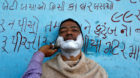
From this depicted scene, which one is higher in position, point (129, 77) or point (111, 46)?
point (111, 46)

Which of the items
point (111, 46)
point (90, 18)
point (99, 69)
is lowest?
point (99, 69)

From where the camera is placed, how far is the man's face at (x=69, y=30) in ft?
5.89

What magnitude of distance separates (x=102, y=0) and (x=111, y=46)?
623 millimetres

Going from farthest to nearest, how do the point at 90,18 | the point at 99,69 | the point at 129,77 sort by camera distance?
the point at 90,18 < the point at 129,77 < the point at 99,69

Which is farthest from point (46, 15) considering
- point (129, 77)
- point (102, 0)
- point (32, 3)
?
point (129, 77)

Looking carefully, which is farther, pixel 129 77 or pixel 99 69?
pixel 129 77

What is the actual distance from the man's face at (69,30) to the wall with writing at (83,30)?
31 centimetres

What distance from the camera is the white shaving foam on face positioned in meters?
1.73

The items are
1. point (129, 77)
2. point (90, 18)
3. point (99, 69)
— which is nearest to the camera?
point (99, 69)

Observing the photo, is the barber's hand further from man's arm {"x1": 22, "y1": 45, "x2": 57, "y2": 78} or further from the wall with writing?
the wall with writing

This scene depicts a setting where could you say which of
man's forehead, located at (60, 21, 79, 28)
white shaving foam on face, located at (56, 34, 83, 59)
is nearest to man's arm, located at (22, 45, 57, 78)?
white shaving foam on face, located at (56, 34, 83, 59)

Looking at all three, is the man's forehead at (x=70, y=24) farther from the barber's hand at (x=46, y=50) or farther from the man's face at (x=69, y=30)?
the barber's hand at (x=46, y=50)

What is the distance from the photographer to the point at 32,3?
2.26 m

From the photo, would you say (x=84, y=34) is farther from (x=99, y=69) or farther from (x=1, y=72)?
(x=1, y=72)
